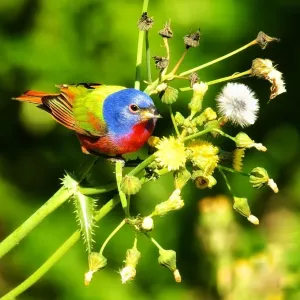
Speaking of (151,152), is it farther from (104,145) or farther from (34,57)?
(34,57)

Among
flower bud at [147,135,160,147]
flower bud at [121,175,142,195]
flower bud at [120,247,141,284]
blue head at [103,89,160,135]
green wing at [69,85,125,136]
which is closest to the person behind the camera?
flower bud at [121,175,142,195]

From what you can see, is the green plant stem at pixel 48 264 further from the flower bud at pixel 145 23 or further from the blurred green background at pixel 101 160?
the blurred green background at pixel 101 160

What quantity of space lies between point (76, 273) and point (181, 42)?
1361mm

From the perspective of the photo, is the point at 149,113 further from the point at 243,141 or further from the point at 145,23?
the point at 243,141

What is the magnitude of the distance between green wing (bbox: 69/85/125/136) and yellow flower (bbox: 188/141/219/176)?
2.13ft

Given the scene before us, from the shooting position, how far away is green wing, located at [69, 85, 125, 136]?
3039mm

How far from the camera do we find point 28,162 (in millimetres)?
4871

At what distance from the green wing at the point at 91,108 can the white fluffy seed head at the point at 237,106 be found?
639mm

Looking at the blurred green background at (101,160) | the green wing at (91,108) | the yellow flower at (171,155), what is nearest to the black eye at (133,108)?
the green wing at (91,108)

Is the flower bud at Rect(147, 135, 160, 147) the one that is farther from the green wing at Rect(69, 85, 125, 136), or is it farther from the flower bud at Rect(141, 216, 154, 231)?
the green wing at Rect(69, 85, 125, 136)

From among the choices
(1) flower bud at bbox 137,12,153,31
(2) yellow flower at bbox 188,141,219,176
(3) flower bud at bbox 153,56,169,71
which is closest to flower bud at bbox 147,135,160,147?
(2) yellow flower at bbox 188,141,219,176

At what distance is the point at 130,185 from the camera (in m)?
2.35

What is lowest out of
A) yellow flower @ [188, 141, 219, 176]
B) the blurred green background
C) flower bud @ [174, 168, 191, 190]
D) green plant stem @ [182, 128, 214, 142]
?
the blurred green background

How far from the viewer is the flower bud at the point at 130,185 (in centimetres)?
234
